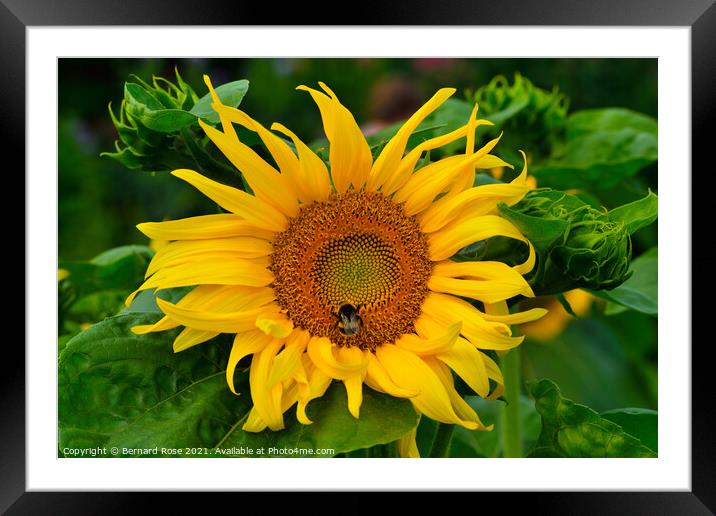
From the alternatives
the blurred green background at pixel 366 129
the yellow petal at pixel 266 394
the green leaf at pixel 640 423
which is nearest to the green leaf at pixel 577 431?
the green leaf at pixel 640 423

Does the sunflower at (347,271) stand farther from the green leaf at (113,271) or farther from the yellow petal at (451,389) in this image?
the green leaf at (113,271)

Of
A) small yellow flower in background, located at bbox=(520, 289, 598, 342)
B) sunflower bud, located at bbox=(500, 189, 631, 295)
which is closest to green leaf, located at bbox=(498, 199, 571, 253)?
sunflower bud, located at bbox=(500, 189, 631, 295)

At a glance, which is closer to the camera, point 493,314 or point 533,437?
point 493,314

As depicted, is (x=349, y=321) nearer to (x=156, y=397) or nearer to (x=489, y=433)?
(x=156, y=397)

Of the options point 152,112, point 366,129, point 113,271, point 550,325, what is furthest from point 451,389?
point 550,325

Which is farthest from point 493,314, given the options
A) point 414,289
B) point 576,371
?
point 576,371
